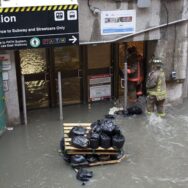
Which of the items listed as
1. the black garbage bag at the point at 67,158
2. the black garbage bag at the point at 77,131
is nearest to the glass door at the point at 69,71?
the black garbage bag at the point at 77,131

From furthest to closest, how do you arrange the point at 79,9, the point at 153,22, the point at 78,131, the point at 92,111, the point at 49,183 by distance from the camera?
the point at 92,111 → the point at 153,22 → the point at 79,9 → the point at 78,131 → the point at 49,183

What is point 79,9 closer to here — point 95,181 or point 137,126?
point 137,126

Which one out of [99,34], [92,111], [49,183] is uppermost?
[99,34]

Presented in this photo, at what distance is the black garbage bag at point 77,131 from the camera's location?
30.4 feet

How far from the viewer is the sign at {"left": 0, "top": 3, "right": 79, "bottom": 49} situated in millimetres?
9727

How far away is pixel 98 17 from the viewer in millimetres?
10641

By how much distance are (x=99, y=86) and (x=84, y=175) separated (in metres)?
4.51

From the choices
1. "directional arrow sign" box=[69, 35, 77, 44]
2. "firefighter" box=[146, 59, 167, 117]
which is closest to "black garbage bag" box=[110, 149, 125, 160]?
"firefighter" box=[146, 59, 167, 117]

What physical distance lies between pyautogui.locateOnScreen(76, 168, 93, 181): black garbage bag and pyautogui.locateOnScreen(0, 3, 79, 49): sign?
11.0 feet

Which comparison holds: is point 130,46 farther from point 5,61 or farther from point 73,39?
point 5,61

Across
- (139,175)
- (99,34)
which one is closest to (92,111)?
(99,34)

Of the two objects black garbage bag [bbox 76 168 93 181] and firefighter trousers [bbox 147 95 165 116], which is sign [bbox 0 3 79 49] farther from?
black garbage bag [bbox 76 168 93 181]

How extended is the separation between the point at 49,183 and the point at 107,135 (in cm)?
163

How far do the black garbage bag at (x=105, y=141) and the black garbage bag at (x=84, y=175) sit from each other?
0.67 m
